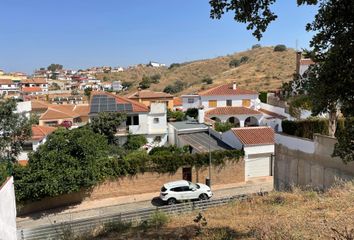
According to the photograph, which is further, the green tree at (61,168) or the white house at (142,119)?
the white house at (142,119)

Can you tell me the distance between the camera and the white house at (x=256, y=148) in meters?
25.1

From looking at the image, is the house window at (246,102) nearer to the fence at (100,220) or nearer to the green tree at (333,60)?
the fence at (100,220)

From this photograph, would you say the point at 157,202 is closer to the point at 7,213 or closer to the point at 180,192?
the point at 180,192

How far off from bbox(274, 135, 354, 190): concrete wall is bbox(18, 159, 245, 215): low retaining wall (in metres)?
6.18

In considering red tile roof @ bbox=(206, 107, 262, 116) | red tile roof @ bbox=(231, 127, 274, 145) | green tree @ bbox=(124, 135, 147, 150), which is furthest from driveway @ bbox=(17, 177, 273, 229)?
red tile roof @ bbox=(206, 107, 262, 116)

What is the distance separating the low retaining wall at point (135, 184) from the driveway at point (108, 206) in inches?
14.4

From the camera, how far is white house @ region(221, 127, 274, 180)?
25141 mm

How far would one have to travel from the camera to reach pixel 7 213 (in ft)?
23.2

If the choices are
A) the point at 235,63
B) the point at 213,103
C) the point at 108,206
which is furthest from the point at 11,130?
the point at 235,63

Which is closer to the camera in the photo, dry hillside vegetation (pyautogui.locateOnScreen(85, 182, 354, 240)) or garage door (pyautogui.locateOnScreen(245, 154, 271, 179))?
dry hillside vegetation (pyautogui.locateOnScreen(85, 182, 354, 240))

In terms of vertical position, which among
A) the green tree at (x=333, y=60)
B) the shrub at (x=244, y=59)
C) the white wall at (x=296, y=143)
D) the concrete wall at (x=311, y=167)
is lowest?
the concrete wall at (x=311, y=167)

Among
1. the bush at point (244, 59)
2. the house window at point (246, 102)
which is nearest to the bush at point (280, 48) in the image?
the bush at point (244, 59)

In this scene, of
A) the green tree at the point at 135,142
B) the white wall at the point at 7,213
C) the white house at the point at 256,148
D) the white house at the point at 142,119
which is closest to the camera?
the white wall at the point at 7,213

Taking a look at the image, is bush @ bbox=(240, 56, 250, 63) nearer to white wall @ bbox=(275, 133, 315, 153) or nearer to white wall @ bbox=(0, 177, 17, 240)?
white wall @ bbox=(275, 133, 315, 153)
